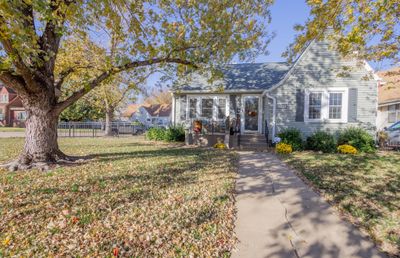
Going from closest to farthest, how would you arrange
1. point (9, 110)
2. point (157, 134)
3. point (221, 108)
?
point (221, 108)
point (157, 134)
point (9, 110)

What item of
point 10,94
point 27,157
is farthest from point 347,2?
point 10,94

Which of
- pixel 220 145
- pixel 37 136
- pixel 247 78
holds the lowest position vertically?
pixel 220 145

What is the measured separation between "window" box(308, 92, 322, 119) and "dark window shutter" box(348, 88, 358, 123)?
1403 mm

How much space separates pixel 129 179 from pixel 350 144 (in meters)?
10.5

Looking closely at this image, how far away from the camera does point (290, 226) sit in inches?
140

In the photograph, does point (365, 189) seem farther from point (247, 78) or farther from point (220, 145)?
point (247, 78)

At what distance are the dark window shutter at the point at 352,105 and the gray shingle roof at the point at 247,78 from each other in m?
3.79

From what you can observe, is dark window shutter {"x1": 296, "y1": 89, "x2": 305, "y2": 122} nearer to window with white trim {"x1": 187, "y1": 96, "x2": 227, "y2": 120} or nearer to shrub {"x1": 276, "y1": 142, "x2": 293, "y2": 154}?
shrub {"x1": 276, "y1": 142, "x2": 293, "y2": 154}

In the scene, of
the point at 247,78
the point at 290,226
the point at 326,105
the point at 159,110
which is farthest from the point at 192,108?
the point at 159,110

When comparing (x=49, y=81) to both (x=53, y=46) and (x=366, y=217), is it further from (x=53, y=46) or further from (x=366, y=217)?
(x=366, y=217)

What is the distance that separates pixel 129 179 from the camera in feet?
18.5

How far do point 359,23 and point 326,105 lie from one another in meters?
6.57

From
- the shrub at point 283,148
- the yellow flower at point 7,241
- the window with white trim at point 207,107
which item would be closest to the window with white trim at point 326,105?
the shrub at point 283,148

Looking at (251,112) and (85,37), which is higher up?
(85,37)
